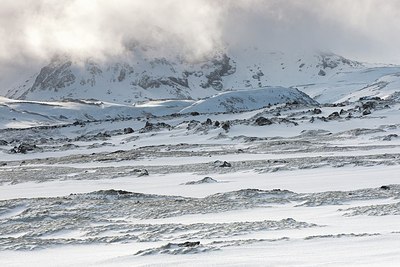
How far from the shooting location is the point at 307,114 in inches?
4230

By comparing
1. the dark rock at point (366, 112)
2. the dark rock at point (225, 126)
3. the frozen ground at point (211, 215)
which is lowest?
the frozen ground at point (211, 215)

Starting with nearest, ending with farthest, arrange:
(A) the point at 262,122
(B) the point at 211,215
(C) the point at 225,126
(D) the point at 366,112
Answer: (B) the point at 211,215, (C) the point at 225,126, (A) the point at 262,122, (D) the point at 366,112

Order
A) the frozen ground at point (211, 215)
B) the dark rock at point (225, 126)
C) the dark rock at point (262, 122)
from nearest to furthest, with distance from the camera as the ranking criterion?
the frozen ground at point (211, 215) → the dark rock at point (225, 126) → the dark rock at point (262, 122)

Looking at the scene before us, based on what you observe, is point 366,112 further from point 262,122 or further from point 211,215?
point 211,215

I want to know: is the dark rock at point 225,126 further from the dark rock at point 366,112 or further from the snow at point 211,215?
the snow at point 211,215

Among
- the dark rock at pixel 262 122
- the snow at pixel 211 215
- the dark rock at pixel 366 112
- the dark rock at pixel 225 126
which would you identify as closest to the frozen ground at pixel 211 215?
the snow at pixel 211 215

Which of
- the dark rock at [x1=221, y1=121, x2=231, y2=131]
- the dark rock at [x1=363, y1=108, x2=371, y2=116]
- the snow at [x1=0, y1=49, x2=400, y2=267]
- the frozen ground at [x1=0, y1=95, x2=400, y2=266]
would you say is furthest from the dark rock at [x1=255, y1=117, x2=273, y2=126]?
the snow at [x1=0, y1=49, x2=400, y2=267]

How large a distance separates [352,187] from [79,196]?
1309cm

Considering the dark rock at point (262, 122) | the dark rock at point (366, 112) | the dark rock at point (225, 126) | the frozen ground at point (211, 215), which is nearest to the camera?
the frozen ground at point (211, 215)

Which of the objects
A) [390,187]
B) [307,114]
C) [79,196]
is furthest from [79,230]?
[307,114]

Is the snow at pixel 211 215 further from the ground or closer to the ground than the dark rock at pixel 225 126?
closer to the ground

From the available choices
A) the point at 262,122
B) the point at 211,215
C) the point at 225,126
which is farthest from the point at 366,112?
the point at 211,215

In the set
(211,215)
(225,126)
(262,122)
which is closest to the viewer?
(211,215)

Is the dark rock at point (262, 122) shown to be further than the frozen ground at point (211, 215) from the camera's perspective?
Yes
